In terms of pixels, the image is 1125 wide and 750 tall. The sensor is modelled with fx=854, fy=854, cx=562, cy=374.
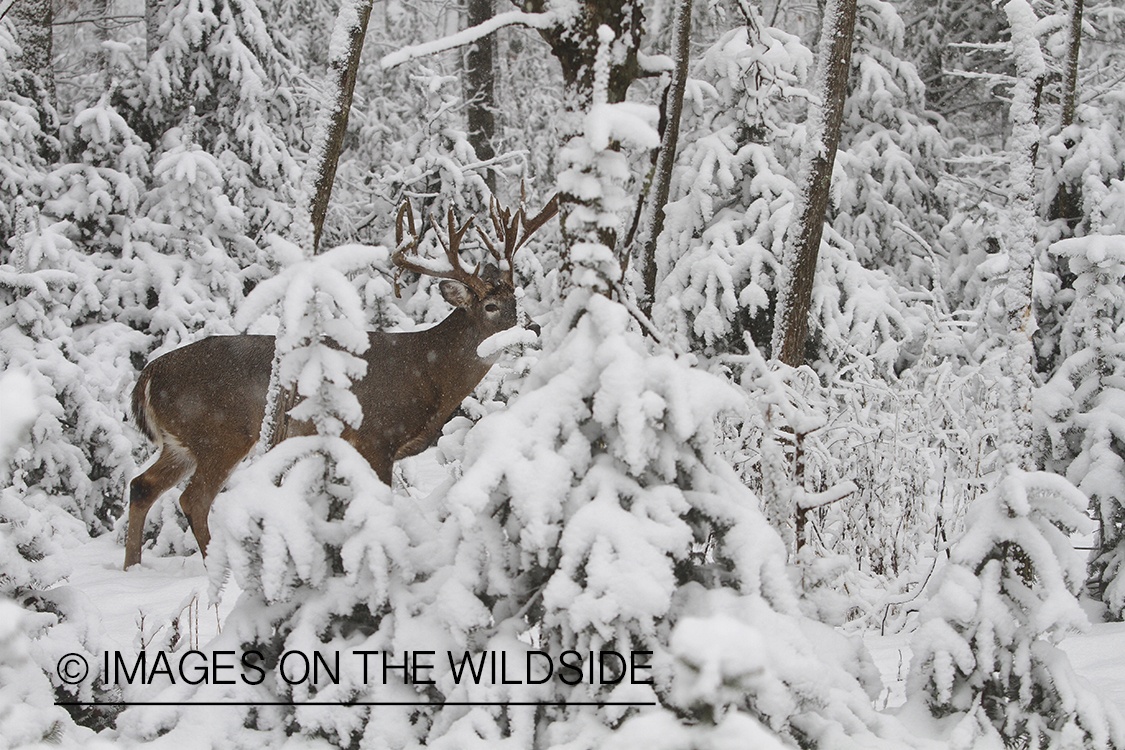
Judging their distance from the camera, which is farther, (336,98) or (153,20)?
(153,20)

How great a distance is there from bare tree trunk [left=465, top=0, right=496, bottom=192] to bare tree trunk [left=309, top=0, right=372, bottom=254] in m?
9.84

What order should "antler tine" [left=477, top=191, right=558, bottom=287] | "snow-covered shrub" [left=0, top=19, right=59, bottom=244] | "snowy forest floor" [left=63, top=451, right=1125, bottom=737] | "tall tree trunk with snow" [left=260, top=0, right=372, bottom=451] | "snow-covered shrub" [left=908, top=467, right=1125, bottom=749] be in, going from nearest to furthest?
"snow-covered shrub" [left=908, top=467, right=1125, bottom=749]
"snowy forest floor" [left=63, top=451, right=1125, bottom=737]
"tall tree trunk with snow" [left=260, top=0, right=372, bottom=451]
"antler tine" [left=477, top=191, right=558, bottom=287]
"snow-covered shrub" [left=0, top=19, right=59, bottom=244]

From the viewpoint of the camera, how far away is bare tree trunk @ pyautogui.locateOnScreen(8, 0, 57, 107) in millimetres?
9164

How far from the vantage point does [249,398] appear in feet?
21.5

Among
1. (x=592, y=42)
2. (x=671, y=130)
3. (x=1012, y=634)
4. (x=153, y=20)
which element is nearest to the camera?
(x=1012, y=634)

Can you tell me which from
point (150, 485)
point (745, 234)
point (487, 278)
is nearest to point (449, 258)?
point (487, 278)

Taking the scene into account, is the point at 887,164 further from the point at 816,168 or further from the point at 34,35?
the point at 34,35

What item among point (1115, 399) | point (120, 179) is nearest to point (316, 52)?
point (120, 179)

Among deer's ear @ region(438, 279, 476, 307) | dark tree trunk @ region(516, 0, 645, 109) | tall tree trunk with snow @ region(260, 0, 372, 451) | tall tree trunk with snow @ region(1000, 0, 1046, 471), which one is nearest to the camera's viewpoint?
dark tree trunk @ region(516, 0, 645, 109)

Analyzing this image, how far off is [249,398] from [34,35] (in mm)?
5684

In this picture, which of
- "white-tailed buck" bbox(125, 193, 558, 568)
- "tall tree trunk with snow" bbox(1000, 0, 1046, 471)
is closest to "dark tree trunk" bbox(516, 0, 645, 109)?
"tall tree trunk with snow" bbox(1000, 0, 1046, 471)

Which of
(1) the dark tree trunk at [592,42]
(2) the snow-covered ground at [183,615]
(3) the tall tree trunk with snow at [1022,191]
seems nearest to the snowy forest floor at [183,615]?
(2) the snow-covered ground at [183,615]

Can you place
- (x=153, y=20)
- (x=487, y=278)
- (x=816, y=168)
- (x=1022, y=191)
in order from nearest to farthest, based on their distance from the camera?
(x=1022, y=191) → (x=816, y=168) → (x=487, y=278) → (x=153, y=20)

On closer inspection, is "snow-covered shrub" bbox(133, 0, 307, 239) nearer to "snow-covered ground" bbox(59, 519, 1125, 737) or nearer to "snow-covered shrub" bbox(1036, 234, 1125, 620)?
"snow-covered ground" bbox(59, 519, 1125, 737)
